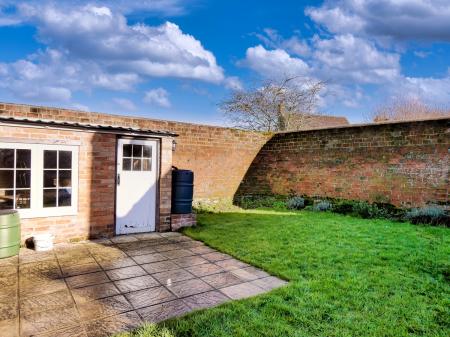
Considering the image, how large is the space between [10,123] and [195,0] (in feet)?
18.7

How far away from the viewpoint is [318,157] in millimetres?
10141

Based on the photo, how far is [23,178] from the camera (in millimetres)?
5074

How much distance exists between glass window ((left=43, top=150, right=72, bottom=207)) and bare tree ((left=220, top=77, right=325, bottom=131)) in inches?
547

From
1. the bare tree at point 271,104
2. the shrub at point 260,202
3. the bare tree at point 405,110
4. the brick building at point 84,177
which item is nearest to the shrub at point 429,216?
the shrub at point 260,202

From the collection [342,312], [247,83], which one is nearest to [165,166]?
[342,312]

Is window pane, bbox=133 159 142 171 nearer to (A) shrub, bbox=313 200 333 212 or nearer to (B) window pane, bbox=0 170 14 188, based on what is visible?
(B) window pane, bbox=0 170 14 188

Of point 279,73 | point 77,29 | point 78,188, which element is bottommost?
point 78,188

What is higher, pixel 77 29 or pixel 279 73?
pixel 279 73

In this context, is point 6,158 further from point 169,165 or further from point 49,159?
point 169,165

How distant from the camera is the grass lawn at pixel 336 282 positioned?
2678 mm

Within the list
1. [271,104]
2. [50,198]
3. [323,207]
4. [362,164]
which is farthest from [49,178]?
[271,104]

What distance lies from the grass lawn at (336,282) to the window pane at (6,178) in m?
3.42

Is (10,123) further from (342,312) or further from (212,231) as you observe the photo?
(342,312)

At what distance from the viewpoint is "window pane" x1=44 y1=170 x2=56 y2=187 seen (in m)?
5.26
